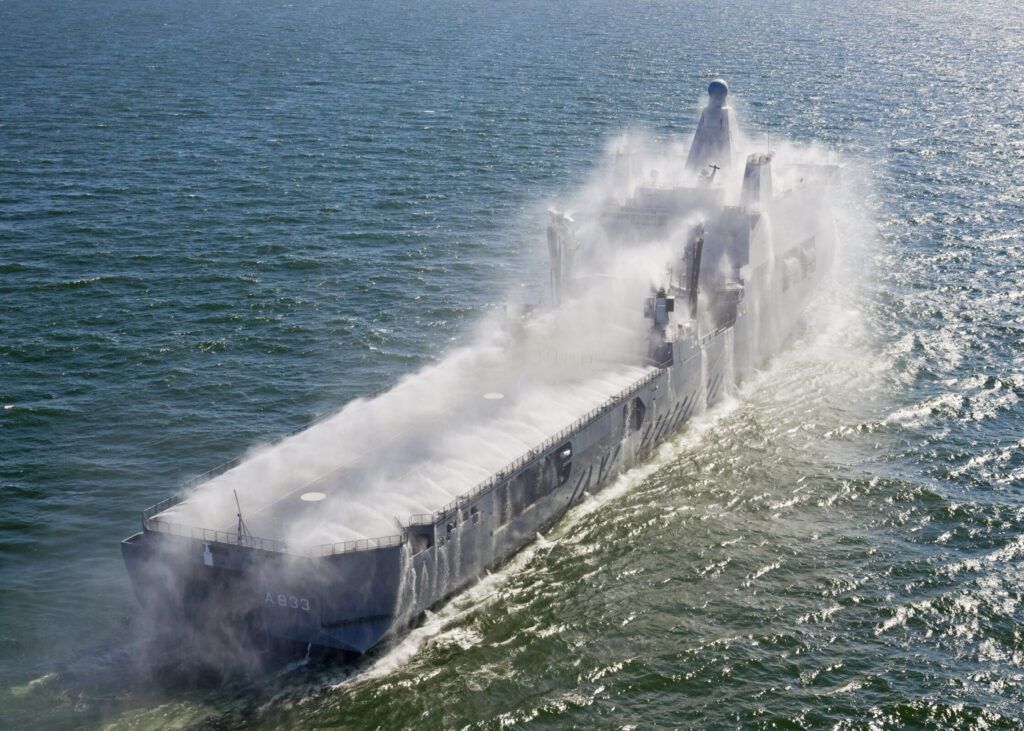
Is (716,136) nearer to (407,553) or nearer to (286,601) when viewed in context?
(407,553)

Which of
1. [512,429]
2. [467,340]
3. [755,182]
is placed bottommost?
[467,340]

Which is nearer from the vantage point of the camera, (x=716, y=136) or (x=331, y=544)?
(x=331, y=544)

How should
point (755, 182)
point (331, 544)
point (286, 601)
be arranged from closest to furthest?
point (331, 544), point (286, 601), point (755, 182)

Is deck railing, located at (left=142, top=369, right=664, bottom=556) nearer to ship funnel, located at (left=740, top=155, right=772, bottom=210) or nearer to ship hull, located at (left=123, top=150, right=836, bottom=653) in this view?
ship hull, located at (left=123, top=150, right=836, bottom=653)

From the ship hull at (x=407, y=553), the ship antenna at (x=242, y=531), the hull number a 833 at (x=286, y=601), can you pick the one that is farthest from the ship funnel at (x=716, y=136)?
the hull number a 833 at (x=286, y=601)

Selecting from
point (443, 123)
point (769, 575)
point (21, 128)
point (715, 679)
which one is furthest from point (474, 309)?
point (21, 128)

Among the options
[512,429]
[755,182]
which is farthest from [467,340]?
[755,182]

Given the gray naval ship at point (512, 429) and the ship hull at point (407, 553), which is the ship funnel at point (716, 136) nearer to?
the gray naval ship at point (512, 429)

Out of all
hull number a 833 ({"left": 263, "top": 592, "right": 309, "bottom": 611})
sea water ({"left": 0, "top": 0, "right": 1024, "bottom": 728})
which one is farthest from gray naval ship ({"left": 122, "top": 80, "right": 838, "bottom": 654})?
sea water ({"left": 0, "top": 0, "right": 1024, "bottom": 728})
